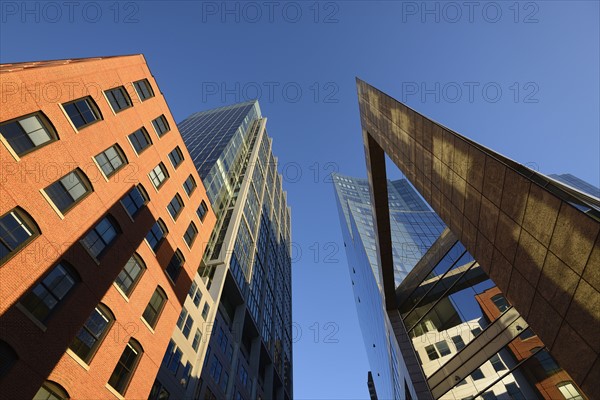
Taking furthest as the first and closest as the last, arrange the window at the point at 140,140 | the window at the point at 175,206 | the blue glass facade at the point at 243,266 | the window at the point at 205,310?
the blue glass facade at the point at 243,266 → the window at the point at 205,310 → the window at the point at 175,206 → the window at the point at 140,140

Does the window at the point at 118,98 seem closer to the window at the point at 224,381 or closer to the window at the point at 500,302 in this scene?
the window at the point at 500,302

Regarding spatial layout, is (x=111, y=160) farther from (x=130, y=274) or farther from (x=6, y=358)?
(x=6, y=358)

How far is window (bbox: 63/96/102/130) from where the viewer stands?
1724 centimetres

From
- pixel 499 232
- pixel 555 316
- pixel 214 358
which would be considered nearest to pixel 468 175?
pixel 499 232

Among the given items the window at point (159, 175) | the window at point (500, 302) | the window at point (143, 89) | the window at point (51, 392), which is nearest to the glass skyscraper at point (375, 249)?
the window at point (500, 302)

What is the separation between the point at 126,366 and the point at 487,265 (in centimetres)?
1753

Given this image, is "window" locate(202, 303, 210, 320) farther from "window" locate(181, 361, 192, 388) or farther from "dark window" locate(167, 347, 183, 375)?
"dark window" locate(167, 347, 183, 375)

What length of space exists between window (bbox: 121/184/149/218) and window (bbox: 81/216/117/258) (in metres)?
1.74

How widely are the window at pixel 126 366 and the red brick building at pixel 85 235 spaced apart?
51 millimetres

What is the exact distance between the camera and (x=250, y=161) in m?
65.3

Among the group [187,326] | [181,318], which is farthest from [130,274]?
[187,326]

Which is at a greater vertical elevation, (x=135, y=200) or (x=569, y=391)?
(x=135, y=200)

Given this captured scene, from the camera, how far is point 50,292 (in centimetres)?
1398

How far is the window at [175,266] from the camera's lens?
23031mm
